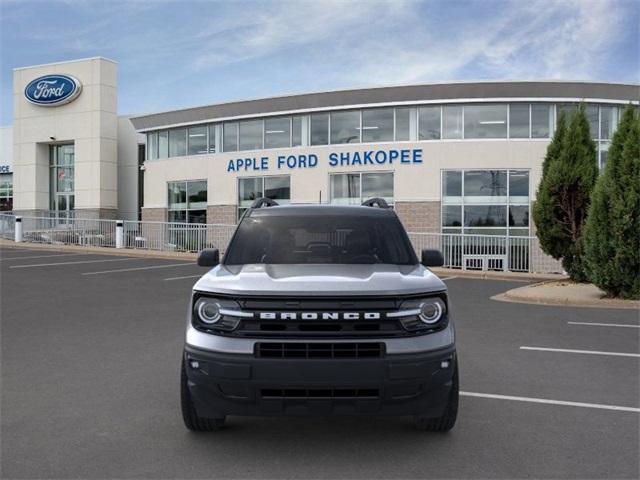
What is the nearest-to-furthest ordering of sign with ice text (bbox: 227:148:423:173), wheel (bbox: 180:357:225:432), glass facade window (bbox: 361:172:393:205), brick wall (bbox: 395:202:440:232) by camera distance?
wheel (bbox: 180:357:225:432) < brick wall (bbox: 395:202:440:232) < sign with ice text (bbox: 227:148:423:173) < glass facade window (bbox: 361:172:393:205)

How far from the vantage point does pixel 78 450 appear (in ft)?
13.9

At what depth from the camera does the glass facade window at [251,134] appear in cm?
3009

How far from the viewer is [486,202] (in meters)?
26.0

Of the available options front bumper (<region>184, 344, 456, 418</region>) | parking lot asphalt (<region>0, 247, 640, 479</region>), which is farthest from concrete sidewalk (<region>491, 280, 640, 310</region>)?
front bumper (<region>184, 344, 456, 418</region>)

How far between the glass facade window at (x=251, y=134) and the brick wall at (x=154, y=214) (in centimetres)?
600

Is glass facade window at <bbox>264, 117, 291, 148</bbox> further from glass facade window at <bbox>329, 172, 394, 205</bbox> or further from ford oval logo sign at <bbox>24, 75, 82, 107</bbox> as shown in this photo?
ford oval logo sign at <bbox>24, 75, 82, 107</bbox>

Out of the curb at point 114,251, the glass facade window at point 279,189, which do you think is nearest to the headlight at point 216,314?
the curb at point 114,251

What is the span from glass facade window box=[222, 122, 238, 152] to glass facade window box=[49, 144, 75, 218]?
39.6 feet

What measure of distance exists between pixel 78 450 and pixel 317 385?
174cm

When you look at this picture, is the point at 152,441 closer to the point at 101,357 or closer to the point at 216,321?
the point at 216,321

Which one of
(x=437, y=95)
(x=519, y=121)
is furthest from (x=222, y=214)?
(x=519, y=121)

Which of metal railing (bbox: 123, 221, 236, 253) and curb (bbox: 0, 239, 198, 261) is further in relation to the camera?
metal railing (bbox: 123, 221, 236, 253)

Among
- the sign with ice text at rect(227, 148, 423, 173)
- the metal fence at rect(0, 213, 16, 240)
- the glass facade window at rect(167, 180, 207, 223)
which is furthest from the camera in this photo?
the metal fence at rect(0, 213, 16, 240)

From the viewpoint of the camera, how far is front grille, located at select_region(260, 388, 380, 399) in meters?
3.87
